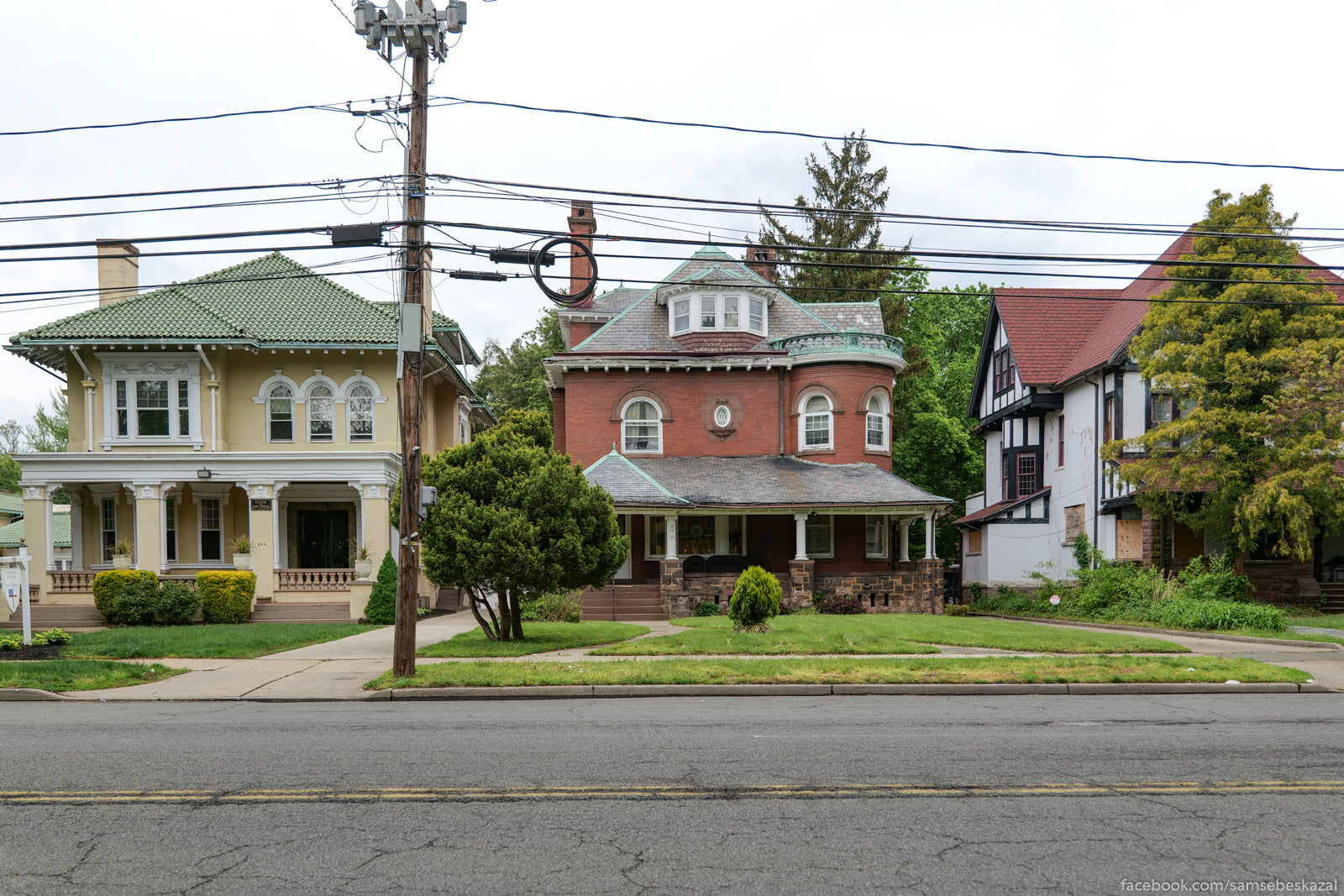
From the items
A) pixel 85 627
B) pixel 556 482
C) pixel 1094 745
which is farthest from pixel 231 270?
pixel 1094 745

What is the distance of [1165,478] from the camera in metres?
23.7

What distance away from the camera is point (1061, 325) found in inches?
1409

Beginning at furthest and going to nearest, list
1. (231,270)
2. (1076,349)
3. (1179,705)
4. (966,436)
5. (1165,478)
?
(966,436), (1076,349), (231,270), (1165,478), (1179,705)

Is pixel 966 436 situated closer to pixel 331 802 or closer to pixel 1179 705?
pixel 1179 705

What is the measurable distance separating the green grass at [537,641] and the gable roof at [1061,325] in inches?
744

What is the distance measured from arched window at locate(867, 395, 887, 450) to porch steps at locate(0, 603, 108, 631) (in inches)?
884

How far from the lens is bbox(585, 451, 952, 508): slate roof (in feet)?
88.5

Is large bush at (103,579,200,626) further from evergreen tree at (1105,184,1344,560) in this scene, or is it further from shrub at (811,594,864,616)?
evergreen tree at (1105,184,1344,560)

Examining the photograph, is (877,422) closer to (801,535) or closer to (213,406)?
(801,535)

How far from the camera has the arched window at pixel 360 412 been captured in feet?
92.3

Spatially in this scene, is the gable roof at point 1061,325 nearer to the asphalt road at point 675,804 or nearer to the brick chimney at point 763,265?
the brick chimney at point 763,265

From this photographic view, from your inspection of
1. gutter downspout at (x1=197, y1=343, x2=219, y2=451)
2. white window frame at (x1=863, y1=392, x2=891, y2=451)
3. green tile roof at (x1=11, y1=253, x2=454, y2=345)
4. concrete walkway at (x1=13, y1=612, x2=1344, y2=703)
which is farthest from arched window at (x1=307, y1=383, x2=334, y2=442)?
white window frame at (x1=863, y1=392, x2=891, y2=451)

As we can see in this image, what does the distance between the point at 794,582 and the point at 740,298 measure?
33.2 feet

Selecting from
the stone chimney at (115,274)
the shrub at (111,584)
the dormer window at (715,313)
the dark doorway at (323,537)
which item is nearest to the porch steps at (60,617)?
the shrub at (111,584)
